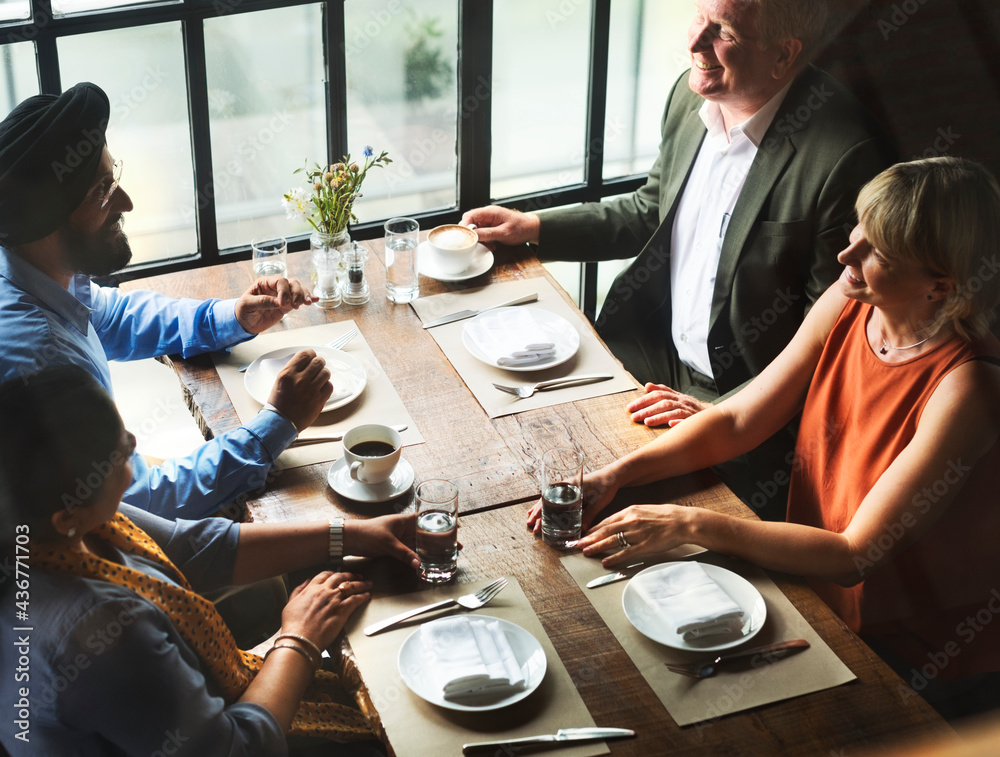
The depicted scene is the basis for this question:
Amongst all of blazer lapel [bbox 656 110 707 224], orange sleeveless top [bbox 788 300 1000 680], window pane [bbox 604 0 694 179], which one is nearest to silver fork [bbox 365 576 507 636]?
orange sleeveless top [bbox 788 300 1000 680]

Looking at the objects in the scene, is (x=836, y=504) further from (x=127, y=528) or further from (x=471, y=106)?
(x=471, y=106)

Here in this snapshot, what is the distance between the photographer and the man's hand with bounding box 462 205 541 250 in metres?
2.21

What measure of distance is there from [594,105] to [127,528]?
2.02m

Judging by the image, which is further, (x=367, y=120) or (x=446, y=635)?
(x=367, y=120)

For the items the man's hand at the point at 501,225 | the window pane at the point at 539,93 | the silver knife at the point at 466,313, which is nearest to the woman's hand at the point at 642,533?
the silver knife at the point at 466,313

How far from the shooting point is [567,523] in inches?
56.1

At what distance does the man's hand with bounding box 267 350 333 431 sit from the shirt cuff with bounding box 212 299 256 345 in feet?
0.94

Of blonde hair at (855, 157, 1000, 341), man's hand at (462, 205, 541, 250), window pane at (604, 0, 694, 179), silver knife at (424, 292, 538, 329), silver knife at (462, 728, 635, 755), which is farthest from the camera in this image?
window pane at (604, 0, 694, 179)

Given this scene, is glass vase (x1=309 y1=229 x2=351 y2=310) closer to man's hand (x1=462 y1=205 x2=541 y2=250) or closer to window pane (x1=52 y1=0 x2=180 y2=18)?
man's hand (x1=462 y1=205 x2=541 y2=250)

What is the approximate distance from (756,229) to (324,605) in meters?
1.30

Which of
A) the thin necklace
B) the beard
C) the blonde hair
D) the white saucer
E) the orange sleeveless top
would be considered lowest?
the orange sleeveless top

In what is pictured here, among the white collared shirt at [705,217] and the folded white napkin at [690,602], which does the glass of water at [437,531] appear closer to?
the folded white napkin at [690,602]

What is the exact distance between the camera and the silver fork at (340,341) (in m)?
1.84

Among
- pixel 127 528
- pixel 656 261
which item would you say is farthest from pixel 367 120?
pixel 127 528
